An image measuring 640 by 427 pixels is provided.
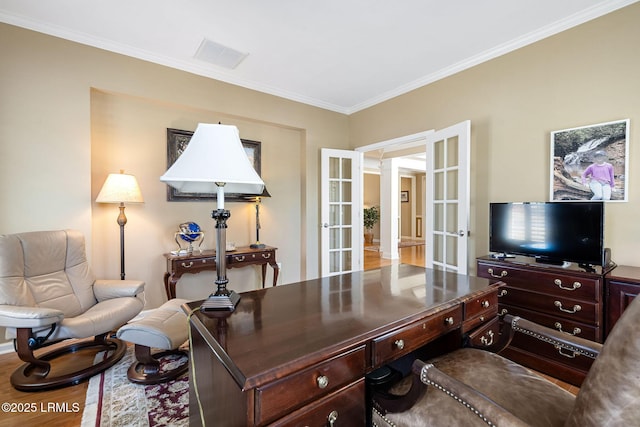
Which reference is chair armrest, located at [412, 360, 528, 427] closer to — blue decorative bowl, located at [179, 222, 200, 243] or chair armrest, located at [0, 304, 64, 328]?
chair armrest, located at [0, 304, 64, 328]

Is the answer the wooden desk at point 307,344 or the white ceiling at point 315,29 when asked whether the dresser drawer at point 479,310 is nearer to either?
the wooden desk at point 307,344

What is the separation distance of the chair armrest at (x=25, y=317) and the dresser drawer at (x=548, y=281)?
3.22 meters

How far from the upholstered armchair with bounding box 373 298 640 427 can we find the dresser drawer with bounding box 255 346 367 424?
0.84ft

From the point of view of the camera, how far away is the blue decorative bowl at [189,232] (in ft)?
10.1

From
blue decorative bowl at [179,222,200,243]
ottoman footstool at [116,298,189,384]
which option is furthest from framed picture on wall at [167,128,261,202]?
ottoman footstool at [116,298,189,384]

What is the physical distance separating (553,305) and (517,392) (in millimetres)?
1417

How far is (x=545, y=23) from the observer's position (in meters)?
2.44

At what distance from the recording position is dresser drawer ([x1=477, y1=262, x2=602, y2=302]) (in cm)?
193

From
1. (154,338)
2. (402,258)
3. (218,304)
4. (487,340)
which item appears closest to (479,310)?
(487,340)

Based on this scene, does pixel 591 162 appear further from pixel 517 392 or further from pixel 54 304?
pixel 54 304

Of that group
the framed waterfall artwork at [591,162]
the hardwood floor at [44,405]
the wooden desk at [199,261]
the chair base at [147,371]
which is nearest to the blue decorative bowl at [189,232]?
the wooden desk at [199,261]

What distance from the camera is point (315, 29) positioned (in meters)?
2.52

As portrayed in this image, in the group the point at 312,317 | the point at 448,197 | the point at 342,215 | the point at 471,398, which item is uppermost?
the point at 448,197

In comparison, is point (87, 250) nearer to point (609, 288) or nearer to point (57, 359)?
point (57, 359)
